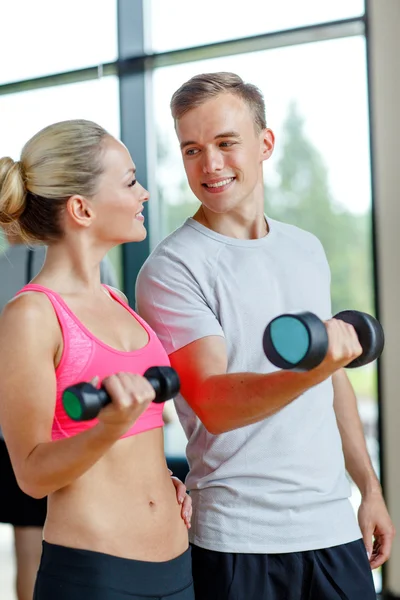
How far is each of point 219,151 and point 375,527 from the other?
2.47ft

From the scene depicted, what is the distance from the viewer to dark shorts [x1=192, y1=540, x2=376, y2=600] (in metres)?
1.34

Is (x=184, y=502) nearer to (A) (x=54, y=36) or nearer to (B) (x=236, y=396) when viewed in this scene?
(B) (x=236, y=396)

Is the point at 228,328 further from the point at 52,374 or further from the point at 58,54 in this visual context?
the point at 58,54

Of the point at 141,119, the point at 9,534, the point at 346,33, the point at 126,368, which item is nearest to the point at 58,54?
the point at 141,119

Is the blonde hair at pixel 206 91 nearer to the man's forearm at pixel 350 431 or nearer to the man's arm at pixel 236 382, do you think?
the man's arm at pixel 236 382

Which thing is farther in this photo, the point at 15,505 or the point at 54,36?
the point at 54,36

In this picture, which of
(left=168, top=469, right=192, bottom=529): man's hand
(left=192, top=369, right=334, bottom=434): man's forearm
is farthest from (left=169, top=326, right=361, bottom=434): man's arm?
(left=168, top=469, right=192, bottom=529): man's hand

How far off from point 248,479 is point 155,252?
1.36 ft

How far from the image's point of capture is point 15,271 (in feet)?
7.97

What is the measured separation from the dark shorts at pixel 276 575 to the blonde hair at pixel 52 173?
1.95ft

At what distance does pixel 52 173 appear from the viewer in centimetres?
130

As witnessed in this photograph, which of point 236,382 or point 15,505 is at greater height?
point 236,382

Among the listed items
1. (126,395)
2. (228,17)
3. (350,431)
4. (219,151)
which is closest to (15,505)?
(350,431)

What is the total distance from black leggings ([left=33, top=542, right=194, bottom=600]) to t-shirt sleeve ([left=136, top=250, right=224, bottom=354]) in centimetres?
35
